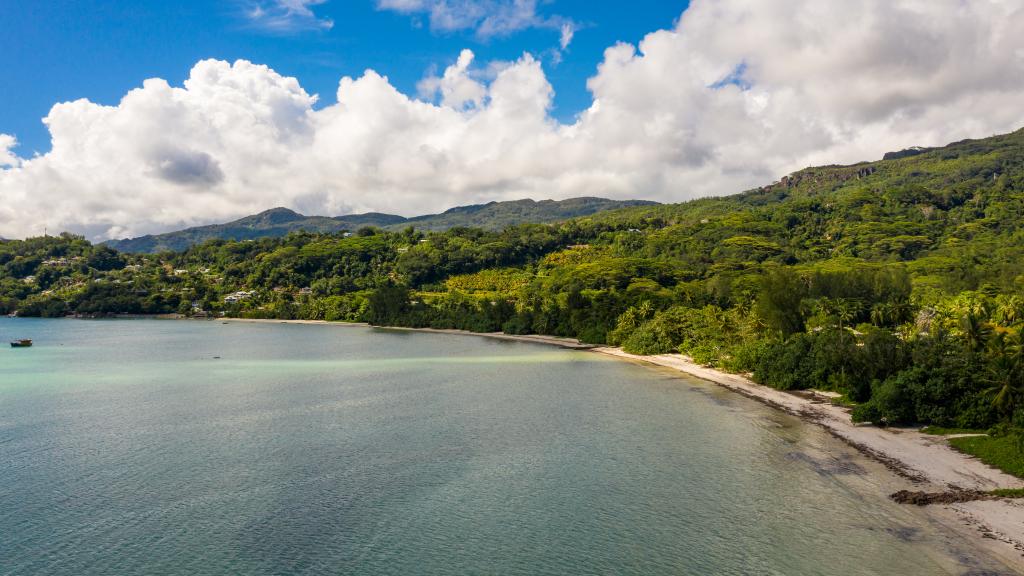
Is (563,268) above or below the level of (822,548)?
above

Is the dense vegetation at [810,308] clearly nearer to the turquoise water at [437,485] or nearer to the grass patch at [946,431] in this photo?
the grass patch at [946,431]

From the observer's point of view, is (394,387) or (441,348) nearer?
(394,387)

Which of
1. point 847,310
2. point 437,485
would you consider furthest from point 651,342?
point 437,485

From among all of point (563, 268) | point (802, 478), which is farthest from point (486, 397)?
point (563, 268)

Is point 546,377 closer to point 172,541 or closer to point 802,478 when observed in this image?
point 802,478

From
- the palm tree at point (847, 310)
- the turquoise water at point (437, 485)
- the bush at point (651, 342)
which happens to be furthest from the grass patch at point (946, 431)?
the bush at point (651, 342)

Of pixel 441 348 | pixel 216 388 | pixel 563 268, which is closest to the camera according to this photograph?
pixel 216 388
